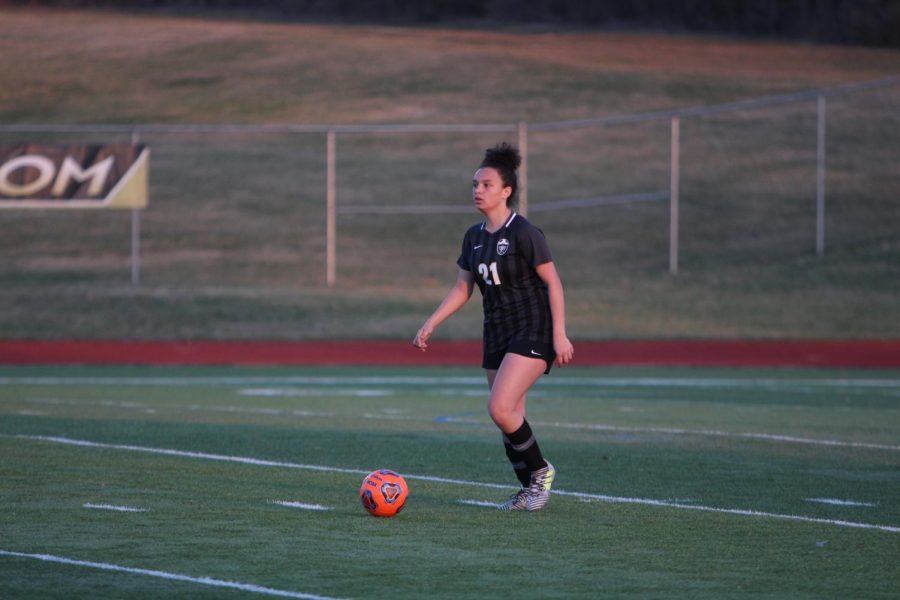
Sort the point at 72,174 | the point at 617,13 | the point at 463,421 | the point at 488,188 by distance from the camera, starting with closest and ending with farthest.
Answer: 1. the point at 488,188
2. the point at 463,421
3. the point at 72,174
4. the point at 617,13

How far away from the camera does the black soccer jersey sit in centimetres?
852

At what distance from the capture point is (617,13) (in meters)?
49.8

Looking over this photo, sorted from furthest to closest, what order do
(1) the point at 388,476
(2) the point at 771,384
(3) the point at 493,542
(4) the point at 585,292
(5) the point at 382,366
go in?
(4) the point at 585,292 < (5) the point at 382,366 < (2) the point at 771,384 < (1) the point at 388,476 < (3) the point at 493,542

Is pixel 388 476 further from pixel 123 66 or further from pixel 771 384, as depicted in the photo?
pixel 123 66

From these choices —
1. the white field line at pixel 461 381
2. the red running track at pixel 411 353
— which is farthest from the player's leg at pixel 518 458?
the red running track at pixel 411 353

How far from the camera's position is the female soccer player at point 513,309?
8.45 metres

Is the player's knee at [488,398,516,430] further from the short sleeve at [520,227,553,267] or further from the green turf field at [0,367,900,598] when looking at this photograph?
the short sleeve at [520,227,553,267]

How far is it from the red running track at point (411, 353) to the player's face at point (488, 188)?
13.3 metres

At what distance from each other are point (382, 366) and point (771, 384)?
594cm

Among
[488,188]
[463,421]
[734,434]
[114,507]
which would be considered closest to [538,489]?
[488,188]

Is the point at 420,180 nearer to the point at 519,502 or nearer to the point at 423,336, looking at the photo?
the point at 423,336

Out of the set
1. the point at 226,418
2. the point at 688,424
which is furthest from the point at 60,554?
the point at 688,424

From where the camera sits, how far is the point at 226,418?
557 inches

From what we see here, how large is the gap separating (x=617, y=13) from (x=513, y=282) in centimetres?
4267
